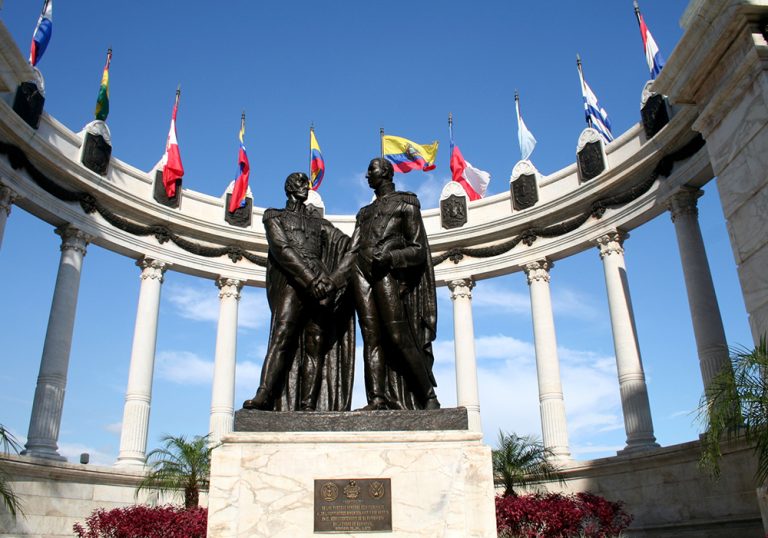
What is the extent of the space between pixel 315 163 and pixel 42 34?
1468cm

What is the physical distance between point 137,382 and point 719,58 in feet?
82.4

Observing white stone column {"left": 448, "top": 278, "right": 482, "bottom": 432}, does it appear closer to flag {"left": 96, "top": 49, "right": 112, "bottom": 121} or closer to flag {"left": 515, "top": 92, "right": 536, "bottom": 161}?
flag {"left": 515, "top": 92, "right": 536, "bottom": 161}

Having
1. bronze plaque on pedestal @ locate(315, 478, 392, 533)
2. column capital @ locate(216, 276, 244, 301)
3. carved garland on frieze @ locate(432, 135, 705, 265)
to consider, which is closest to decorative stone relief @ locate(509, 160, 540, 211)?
carved garland on frieze @ locate(432, 135, 705, 265)

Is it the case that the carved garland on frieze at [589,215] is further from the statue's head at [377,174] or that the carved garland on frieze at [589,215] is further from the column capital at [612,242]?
the statue's head at [377,174]

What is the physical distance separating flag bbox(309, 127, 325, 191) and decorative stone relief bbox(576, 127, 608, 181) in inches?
555

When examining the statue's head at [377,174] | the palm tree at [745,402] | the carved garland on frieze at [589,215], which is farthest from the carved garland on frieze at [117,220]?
the palm tree at [745,402]

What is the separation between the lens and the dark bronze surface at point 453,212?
36125 millimetres

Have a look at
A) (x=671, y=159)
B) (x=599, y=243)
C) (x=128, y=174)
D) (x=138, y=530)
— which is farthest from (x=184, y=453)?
(x=671, y=159)

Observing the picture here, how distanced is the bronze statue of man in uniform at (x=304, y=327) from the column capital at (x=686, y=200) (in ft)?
69.7

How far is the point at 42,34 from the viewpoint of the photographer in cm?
2816

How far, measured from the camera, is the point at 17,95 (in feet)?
85.7

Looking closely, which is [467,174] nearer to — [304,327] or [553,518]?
[553,518]

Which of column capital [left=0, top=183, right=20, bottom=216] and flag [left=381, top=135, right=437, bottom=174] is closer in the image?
column capital [left=0, top=183, right=20, bottom=216]

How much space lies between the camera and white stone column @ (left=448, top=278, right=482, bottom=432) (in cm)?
3209
